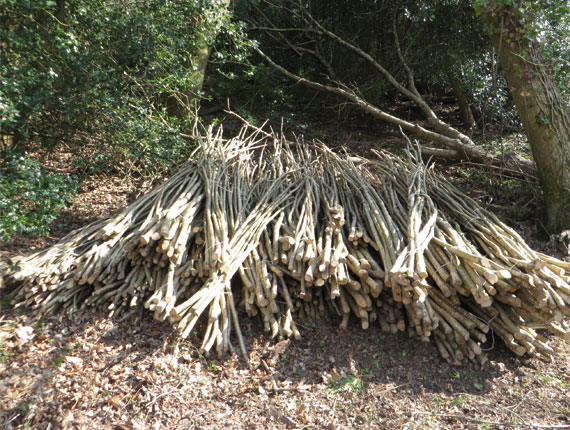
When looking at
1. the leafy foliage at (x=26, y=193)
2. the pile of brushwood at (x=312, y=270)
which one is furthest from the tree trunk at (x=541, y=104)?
the leafy foliage at (x=26, y=193)

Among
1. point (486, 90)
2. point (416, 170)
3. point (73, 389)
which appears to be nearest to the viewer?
point (73, 389)

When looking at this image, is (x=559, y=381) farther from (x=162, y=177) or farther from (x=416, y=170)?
(x=162, y=177)

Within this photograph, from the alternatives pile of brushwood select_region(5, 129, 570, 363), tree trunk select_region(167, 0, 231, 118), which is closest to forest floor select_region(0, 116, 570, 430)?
pile of brushwood select_region(5, 129, 570, 363)

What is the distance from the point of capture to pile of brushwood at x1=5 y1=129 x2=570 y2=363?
3.29 m

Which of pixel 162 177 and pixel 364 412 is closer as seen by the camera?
pixel 364 412

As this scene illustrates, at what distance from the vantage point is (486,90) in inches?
306

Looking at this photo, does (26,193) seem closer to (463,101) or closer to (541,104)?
(541,104)

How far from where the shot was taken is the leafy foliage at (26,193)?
346 cm

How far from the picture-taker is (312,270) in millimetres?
3441

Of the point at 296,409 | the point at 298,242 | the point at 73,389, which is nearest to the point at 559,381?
A: the point at 296,409

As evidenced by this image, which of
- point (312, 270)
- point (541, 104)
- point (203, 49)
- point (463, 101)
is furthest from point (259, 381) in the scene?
point (463, 101)

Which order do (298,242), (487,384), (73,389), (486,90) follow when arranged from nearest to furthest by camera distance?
(73,389) < (487,384) < (298,242) < (486,90)

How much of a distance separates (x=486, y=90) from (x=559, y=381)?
595cm

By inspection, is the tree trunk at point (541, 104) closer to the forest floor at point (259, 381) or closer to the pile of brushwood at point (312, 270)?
the pile of brushwood at point (312, 270)
